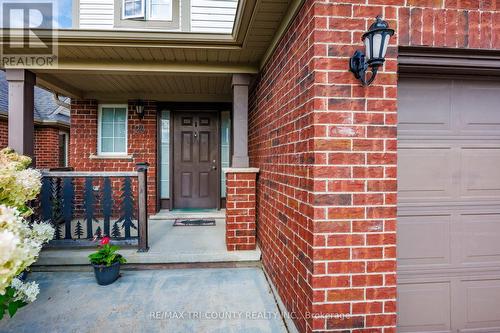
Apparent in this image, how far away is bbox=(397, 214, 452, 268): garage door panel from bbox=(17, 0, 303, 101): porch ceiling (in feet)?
6.00

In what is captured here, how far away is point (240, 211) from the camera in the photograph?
138 inches

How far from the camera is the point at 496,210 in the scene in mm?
2090

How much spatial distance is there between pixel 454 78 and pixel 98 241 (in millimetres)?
3992

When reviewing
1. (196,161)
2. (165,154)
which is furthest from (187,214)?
(165,154)

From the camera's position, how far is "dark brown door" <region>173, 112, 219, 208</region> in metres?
5.40

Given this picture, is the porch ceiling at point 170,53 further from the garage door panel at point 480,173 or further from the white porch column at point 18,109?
the garage door panel at point 480,173

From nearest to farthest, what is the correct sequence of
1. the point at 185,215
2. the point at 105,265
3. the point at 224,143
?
the point at 105,265, the point at 185,215, the point at 224,143

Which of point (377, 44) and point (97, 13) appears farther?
point (97, 13)

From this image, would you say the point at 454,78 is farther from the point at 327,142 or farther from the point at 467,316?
the point at 467,316

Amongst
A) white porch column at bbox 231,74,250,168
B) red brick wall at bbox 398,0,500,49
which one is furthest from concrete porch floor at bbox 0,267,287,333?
red brick wall at bbox 398,0,500,49

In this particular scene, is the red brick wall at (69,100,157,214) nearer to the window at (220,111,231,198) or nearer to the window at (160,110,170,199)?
the window at (160,110,170,199)

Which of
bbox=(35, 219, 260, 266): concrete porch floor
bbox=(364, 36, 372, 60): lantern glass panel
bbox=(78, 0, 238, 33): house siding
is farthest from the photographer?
bbox=(78, 0, 238, 33): house siding

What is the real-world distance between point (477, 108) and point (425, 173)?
639 millimetres

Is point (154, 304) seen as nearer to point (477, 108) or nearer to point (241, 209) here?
point (241, 209)
